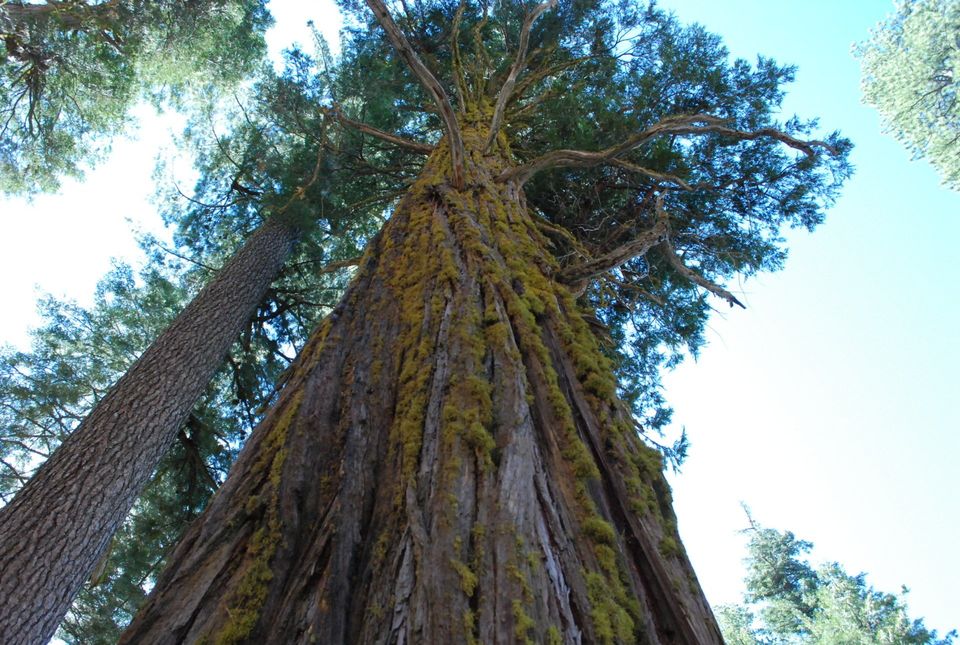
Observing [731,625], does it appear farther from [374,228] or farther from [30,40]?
[30,40]

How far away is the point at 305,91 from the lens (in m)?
6.93

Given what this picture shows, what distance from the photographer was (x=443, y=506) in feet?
4.25

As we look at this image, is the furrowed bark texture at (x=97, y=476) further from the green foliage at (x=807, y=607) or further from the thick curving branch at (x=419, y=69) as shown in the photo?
the green foliage at (x=807, y=607)

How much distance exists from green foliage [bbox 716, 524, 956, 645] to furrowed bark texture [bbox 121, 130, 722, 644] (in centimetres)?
1853

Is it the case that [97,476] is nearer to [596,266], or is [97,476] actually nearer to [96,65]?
[596,266]

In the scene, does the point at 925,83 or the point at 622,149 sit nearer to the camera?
the point at 622,149

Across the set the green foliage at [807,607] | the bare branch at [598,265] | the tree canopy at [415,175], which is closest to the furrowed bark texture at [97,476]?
the tree canopy at [415,175]

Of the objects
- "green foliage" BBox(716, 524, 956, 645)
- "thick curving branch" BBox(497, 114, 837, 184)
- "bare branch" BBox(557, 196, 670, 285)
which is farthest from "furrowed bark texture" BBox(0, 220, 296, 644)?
"green foliage" BBox(716, 524, 956, 645)

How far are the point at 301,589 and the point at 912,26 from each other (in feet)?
68.4

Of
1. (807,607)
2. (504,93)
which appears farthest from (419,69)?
(807,607)

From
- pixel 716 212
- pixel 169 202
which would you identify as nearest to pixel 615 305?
pixel 716 212

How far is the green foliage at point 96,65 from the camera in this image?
772 cm

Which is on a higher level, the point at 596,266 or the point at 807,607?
the point at 807,607

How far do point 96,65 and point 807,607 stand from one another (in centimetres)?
2415
